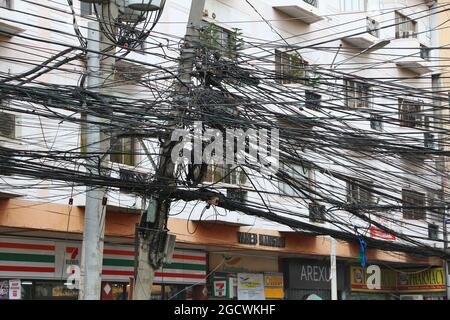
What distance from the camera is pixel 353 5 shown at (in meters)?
25.4

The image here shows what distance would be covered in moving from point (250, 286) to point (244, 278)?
0.25 metres

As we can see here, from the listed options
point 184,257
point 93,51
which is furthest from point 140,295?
point 184,257

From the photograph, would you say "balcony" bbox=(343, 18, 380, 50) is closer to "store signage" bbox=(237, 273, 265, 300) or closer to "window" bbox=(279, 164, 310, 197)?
"window" bbox=(279, 164, 310, 197)

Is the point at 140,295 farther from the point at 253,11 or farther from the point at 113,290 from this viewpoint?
the point at 253,11

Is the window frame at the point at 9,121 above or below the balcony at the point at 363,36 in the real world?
below

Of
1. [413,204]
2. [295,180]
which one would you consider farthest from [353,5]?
[295,180]

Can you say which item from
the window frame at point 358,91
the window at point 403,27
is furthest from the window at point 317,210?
the window at point 403,27

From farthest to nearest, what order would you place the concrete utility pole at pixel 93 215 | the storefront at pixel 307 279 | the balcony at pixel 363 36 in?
1. the balcony at pixel 363 36
2. the storefront at pixel 307 279
3. the concrete utility pole at pixel 93 215

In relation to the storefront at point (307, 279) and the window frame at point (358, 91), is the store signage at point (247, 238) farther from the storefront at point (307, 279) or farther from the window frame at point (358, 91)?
the window frame at point (358, 91)

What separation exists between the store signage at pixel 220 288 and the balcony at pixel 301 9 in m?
7.02

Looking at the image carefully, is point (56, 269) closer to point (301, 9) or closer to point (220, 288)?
point (220, 288)

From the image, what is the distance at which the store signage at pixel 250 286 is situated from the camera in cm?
2109

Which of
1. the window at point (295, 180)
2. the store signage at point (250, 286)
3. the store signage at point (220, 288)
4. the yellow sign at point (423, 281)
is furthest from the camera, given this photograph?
the yellow sign at point (423, 281)

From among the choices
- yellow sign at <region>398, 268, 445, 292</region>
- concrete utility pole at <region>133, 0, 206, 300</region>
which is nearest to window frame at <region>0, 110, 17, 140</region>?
concrete utility pole at <region>133, 0, 206, 300</region>
